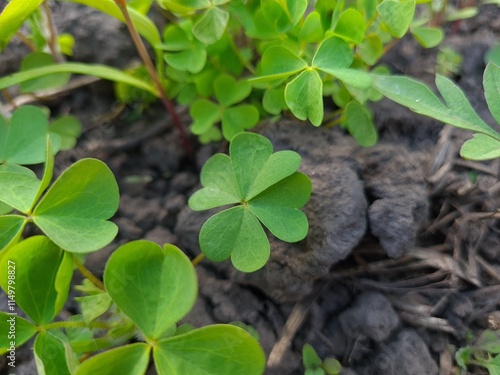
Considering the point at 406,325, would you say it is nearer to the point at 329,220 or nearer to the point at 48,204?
the point at 329,220

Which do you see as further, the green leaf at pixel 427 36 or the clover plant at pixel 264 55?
the green leaf at pixel 427 36

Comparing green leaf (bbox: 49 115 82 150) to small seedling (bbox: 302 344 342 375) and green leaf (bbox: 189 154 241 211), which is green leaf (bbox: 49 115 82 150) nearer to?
green leaf (bbox: 189 154 241 211)

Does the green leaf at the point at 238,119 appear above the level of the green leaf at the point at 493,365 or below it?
above

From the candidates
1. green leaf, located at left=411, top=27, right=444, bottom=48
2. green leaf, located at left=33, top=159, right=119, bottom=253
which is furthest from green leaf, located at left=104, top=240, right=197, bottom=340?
green leaf, located at left=411, top=27, right=444, bottom=48

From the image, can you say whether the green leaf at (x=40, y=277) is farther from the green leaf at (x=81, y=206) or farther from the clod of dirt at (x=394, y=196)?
the clod of dirt at (x=394, y=196)

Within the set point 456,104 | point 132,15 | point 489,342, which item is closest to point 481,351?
point 489,342

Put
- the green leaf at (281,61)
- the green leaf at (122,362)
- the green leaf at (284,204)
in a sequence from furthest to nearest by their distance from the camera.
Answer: the green leaf at (281,61) < the green leaf at (284,204) < the green leaf at (122,362)

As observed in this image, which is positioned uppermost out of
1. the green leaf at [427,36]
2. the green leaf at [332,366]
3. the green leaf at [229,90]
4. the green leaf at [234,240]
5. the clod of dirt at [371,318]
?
the green leaf at [427,36]

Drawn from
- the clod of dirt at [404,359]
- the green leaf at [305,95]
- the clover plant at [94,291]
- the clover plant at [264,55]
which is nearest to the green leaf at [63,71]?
the clover plant at [264,55]

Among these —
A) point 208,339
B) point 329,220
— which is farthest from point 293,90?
point 208,339
